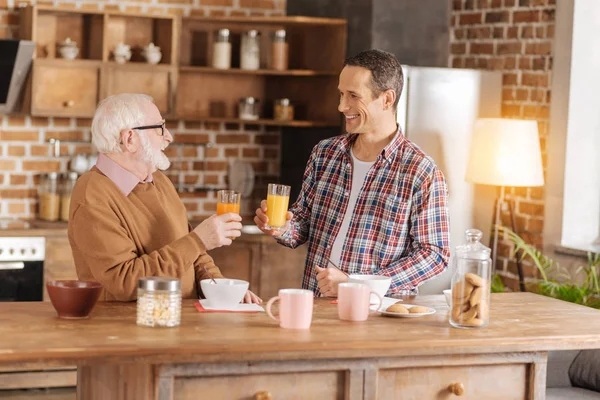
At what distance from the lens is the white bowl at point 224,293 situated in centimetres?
288

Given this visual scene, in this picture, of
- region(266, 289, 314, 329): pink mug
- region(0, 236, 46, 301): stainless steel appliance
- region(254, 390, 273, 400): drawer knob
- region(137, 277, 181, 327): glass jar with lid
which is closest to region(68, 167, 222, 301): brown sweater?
region(137, 277, 181, 327): glass jar with lid

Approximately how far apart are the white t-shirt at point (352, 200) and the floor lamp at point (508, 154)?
5.72 feet

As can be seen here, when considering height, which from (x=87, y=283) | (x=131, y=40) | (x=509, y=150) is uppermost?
(x=131, y=40)

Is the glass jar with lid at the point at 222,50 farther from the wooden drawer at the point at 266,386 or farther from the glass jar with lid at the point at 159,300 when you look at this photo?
the wooden drawer at the point at 266,386

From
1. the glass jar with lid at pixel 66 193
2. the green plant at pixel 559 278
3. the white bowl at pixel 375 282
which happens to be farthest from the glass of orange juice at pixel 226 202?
the glass jar with lid at pixel 66 193

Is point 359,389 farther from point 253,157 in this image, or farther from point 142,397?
point 253,157

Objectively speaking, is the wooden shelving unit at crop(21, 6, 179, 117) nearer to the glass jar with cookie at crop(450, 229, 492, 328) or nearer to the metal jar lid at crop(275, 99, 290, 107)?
the metal jar lid at crop(275, 99, 290, 107)

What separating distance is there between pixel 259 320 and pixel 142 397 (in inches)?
17.5

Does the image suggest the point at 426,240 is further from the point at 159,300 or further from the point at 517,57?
the point at 517,57

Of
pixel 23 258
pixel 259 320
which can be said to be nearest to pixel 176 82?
pixel 23 258

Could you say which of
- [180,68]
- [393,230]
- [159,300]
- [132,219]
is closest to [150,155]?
[132,219]

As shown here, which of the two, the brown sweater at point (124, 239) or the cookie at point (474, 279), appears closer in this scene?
the cookie at point (474, 279)

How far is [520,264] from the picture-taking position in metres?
5.33

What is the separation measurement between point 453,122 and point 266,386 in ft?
10.3
